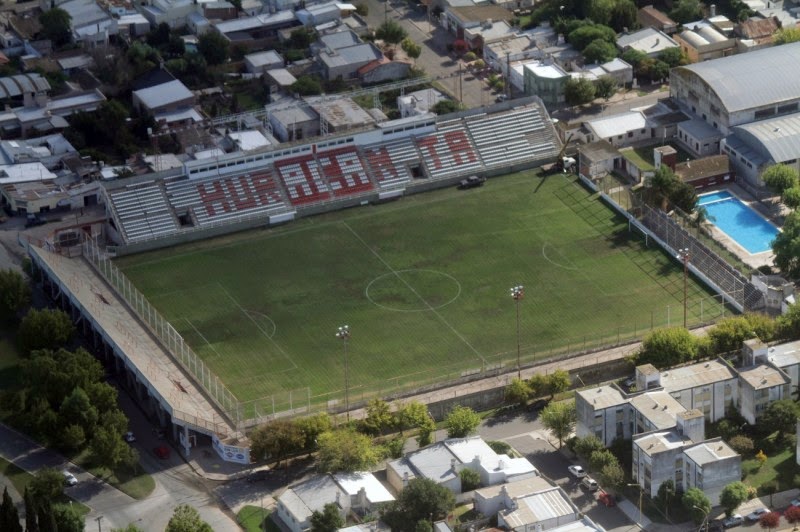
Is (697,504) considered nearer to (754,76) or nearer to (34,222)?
(754,76)

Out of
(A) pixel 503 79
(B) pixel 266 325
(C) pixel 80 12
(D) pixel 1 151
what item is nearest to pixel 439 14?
(A) pixel 503 79

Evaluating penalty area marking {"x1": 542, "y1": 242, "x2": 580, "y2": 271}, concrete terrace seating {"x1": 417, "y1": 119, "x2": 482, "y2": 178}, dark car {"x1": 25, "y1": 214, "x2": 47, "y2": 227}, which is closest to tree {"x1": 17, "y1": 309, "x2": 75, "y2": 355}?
dark car {"x1": 25, "y1": 214, "x2": 47, "y2": 227}

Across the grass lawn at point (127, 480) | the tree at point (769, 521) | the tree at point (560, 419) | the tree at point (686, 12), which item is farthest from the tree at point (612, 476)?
the tree at point (686, 12)

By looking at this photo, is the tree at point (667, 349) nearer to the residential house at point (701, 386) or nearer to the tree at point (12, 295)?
the residential house at point (701, 386)

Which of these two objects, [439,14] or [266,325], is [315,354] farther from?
[439,14]

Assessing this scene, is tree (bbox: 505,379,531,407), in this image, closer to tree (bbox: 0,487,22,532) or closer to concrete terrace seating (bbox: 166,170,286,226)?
concrete terrace seating (bbox: 166,170,286,226)
